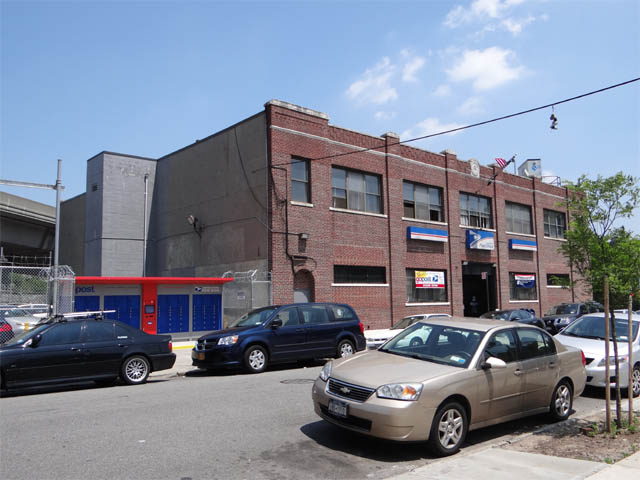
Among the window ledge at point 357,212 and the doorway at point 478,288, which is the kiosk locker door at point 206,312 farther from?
the doorway at point 478,288

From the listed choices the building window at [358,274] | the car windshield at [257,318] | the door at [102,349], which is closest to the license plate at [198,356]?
the car windshield at [257,318]

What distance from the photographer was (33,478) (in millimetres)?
5145

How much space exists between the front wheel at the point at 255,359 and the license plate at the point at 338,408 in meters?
6.48

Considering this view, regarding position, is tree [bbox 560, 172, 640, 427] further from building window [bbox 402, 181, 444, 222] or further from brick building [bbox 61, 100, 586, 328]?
building window [bbox 402, 181, 444, 222]

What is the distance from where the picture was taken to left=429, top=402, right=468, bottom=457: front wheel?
589cm

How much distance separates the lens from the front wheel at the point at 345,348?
46.3ft

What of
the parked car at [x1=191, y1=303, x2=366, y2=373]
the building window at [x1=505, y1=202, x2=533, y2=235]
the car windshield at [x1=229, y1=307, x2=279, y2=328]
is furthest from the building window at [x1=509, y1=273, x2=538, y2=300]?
the car windshield at [x1=229, y1=307, x2=279, y2=328]

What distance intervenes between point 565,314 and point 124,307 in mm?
18037

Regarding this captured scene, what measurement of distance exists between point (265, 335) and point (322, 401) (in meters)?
6.51

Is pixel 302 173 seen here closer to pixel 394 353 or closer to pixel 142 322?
pixel 142 322

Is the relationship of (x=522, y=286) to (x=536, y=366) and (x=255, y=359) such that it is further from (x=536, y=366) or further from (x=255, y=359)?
(x=536, y=366)

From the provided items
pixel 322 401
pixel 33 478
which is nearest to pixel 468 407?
pixel 322 401

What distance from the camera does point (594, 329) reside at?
11.1 metres

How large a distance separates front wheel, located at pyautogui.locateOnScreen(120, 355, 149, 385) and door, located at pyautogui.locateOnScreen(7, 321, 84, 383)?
889mm
